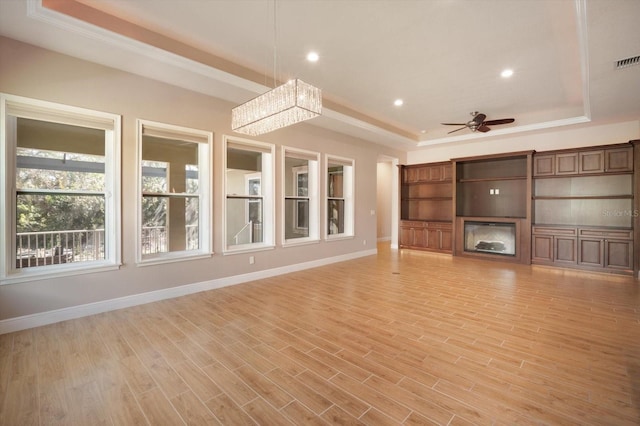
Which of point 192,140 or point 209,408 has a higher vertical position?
point 192,140

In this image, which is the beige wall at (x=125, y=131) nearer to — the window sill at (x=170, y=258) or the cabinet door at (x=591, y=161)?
the window sill at (x=170, y=258)

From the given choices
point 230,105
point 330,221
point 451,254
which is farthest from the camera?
point 451,254

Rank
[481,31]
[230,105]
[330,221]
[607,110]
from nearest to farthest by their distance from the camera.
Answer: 1. [481,31]
2. [230,105]
3. [607,110]
4. [330,221]

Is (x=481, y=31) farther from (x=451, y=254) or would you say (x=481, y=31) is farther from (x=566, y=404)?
(x=451, y=254)

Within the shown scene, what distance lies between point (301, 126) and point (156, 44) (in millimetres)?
2876

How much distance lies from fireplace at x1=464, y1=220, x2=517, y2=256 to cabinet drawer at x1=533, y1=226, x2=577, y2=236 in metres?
0.42

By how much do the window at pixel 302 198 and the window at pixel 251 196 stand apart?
0.58 m

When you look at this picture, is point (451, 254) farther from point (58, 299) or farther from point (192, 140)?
point (58, 299)

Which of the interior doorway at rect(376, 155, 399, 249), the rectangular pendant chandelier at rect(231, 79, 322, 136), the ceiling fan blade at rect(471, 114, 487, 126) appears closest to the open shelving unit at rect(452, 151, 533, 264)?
the ceiling fan blade at rect(471, 114, 487, 126)

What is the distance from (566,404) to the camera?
188cm

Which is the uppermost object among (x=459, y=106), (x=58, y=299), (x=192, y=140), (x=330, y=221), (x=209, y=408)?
(x=459, y=106)

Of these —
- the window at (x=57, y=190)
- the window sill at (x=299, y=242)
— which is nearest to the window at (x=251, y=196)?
the window sill at (x=299, y=242)

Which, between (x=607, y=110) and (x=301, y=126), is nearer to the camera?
(x=607, y=110)

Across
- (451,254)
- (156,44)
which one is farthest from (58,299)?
(451,254)
